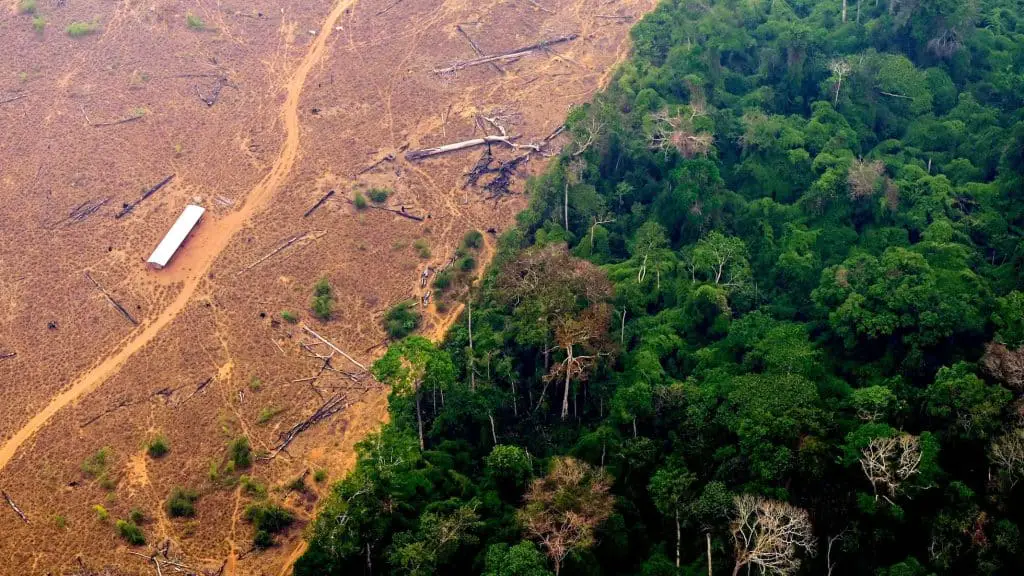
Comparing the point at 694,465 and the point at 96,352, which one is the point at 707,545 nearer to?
the point at 694,465

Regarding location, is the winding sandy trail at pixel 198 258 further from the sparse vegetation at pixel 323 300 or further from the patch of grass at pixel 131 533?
the patch of grass at pixel 131 533

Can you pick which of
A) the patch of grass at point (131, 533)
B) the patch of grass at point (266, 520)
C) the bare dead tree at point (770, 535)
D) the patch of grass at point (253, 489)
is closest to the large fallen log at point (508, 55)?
the patch of grass at point (253, 489)

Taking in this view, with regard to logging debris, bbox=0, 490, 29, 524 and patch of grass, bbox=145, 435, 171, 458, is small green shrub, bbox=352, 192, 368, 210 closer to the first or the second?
patch of grass, bbox=145, 435, 171, 458

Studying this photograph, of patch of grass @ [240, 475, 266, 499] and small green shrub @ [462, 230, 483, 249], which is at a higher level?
small green shrub @ [462, 230, 483, 249]

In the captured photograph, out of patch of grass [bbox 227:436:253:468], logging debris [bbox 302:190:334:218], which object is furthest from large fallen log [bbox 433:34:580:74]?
patch of grass [bbox 227:436:253:468]

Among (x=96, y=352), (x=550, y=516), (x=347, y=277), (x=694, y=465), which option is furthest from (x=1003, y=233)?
(x=96, y=352)

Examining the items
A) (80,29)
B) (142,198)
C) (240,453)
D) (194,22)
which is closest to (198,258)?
(142,198)

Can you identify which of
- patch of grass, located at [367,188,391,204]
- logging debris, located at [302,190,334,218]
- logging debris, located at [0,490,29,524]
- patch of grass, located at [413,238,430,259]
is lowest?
logging debris, located at [0,490,29,524]
